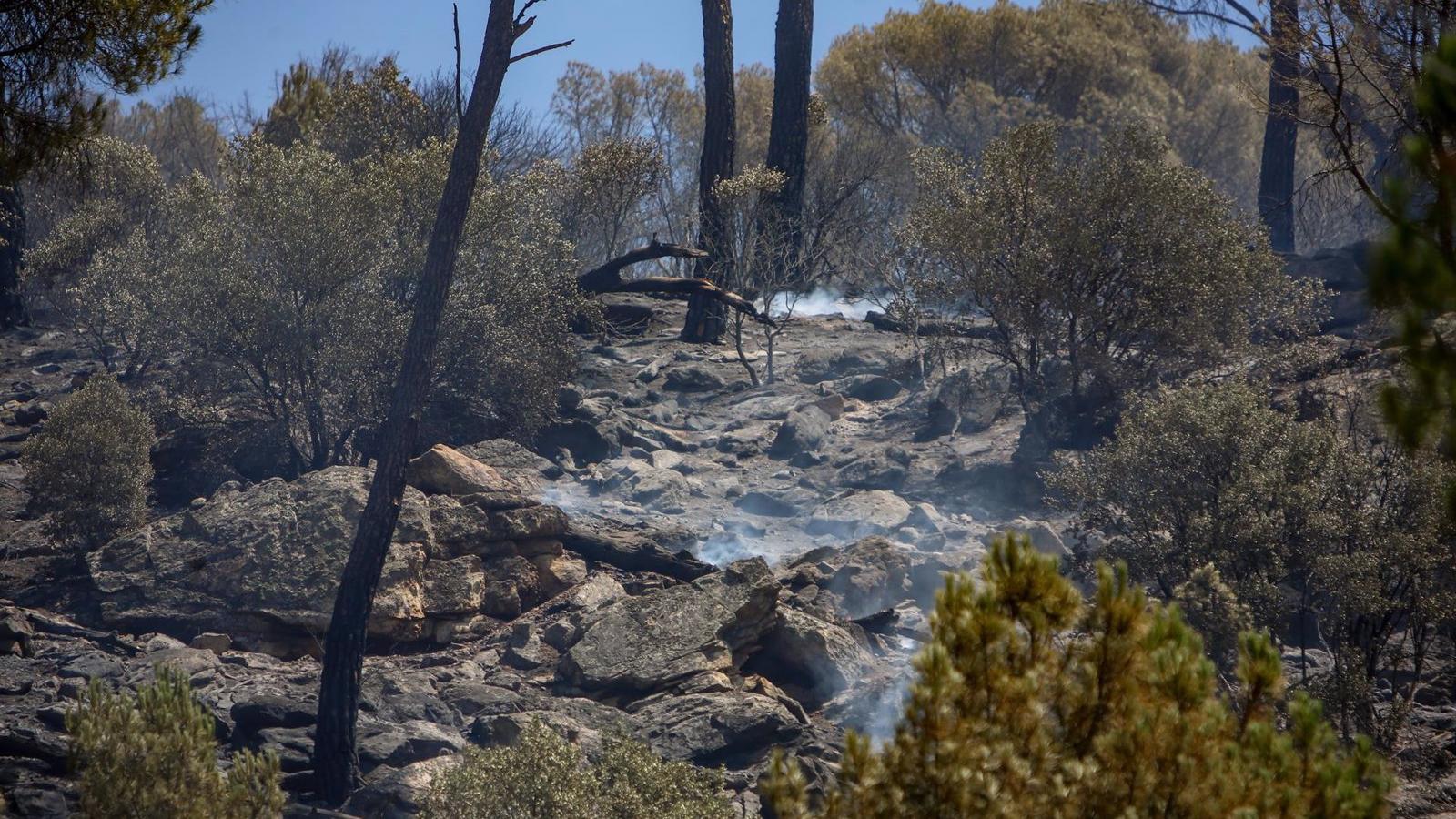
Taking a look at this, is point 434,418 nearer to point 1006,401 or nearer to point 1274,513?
point 1006,401

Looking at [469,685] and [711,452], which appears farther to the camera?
[711,452]

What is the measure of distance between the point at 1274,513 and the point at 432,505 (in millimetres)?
7115

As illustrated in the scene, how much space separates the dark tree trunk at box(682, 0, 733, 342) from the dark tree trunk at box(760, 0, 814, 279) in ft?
2.98

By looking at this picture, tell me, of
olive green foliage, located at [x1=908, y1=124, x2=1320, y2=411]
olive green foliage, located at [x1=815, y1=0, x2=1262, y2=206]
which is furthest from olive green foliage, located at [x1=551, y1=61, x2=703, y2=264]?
olive green foliage, located at [x1=908, y1=124, x2=1320, y2=411]

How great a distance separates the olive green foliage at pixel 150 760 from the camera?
5.23 m

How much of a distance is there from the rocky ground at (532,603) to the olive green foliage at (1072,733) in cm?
508

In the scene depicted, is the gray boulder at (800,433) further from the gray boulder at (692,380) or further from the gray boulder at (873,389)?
the gray boulder at (692,380)

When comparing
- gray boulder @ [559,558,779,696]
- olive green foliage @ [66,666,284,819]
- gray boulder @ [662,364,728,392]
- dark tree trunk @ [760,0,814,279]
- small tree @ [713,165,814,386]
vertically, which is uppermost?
dark tree trunk @ [760,0,814,279]

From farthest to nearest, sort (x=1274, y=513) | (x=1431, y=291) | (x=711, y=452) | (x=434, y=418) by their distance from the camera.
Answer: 1. (x=711, y=452)
2. (x=434, y=418)
3. (x=1274, y=513)
4. (x=1431, y=291)

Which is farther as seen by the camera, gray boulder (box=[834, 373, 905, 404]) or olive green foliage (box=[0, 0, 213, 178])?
gray boulder (box=[834, 373, 905, 404])

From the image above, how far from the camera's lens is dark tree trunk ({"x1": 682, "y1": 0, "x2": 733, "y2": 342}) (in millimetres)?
21656

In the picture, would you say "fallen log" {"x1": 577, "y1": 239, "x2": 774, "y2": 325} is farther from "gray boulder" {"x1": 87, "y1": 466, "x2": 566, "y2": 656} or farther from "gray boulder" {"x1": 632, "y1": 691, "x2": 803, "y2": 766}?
"gray boulder" {"x1": 632, "y1": 691, "x2": 803, "y2": 766}

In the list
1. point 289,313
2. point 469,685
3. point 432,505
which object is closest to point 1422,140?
point 469,685

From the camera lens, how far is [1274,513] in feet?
29.9
